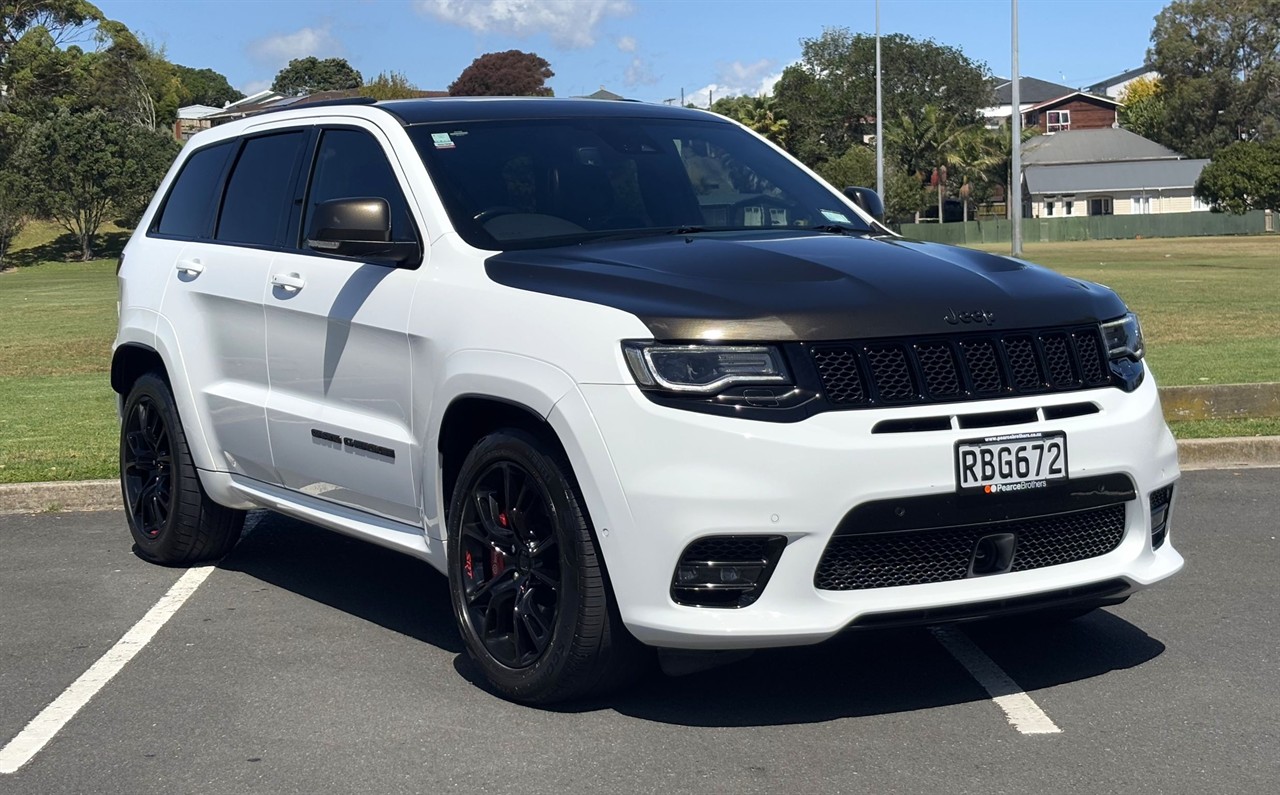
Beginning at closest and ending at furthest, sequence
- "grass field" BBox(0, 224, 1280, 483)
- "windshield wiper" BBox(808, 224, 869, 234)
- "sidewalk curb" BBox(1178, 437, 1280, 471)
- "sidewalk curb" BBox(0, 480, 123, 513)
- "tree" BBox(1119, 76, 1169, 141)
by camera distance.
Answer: "windshield wiper" BBox(808, 224, 869, 234) → "sidewalk curb" BBox(0, 480, 123, 513) → "sidewalk curb" BBox(1178, 437, 1280, 471) → "grass field" BBox(0, 224, 1280, 483) → "tree" BBox(1119, 76, 1169, 141)

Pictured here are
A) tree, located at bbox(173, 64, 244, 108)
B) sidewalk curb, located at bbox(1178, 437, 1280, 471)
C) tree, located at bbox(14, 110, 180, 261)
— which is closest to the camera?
sidewalk curb, located at bbox(1178, 437, 1280, 471)

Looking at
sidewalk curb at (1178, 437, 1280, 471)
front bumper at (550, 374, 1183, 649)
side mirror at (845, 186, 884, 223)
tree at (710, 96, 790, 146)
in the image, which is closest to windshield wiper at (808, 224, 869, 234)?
side mirror at (845, 186, 884, 223)

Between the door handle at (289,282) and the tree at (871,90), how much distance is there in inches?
4480

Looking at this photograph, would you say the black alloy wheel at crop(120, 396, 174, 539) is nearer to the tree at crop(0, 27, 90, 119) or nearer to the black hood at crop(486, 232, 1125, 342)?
the black hood at crop(486, 232, 1125, 342)

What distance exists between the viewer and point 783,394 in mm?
4445

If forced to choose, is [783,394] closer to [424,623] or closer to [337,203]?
[337,203]

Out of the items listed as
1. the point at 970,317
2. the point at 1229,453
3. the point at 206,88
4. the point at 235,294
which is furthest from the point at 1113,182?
the point at 206,88

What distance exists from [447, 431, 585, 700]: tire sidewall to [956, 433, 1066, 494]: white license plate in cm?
110

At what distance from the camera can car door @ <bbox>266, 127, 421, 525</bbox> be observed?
A: 18.1 ft

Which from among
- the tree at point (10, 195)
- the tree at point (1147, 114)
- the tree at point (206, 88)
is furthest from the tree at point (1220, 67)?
the tree at point (206, 88)

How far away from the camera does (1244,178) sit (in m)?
88.1

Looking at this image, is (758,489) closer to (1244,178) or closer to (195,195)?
(195,195)

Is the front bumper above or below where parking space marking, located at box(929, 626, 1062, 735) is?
above

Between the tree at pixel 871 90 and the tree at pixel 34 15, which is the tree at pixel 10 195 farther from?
the tree at pixel 871 90
